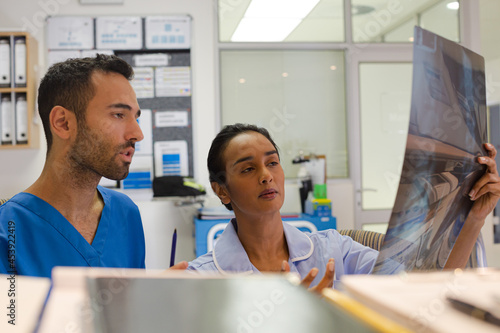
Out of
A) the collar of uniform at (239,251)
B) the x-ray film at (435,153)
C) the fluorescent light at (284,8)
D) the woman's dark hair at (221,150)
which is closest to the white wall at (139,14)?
the fluorescent light at (284,8)

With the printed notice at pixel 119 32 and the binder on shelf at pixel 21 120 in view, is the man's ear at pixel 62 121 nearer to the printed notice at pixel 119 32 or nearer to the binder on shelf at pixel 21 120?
the binder on shelf at pixel 21 120

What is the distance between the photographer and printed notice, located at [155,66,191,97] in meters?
3.49

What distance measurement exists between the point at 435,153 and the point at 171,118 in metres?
3.12

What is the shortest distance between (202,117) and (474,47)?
8.10 ft

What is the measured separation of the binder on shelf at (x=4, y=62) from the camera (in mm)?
3045

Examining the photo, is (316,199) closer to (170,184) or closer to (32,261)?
(170,184)

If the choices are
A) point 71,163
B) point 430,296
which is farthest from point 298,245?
point 430,296

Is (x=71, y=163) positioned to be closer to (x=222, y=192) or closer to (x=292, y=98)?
(x=222, y=192)

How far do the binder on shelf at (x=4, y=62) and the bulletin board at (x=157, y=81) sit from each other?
1.80ft

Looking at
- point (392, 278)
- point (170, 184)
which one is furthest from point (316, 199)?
point (392, 278)

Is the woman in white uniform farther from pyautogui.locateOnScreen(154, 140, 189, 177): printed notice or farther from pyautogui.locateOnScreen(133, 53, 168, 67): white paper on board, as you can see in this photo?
pyautogui.locateOnScreen(133, 53, 168, 67): white paper on board

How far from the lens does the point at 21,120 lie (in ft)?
9.97

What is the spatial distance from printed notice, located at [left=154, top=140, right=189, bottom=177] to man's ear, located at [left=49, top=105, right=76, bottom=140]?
8.89 feet

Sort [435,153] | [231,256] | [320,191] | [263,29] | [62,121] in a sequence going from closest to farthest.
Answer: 1. [435,153]
2. [62,121]
3. [231,256]
4. [320,191]
5. [263,29]
